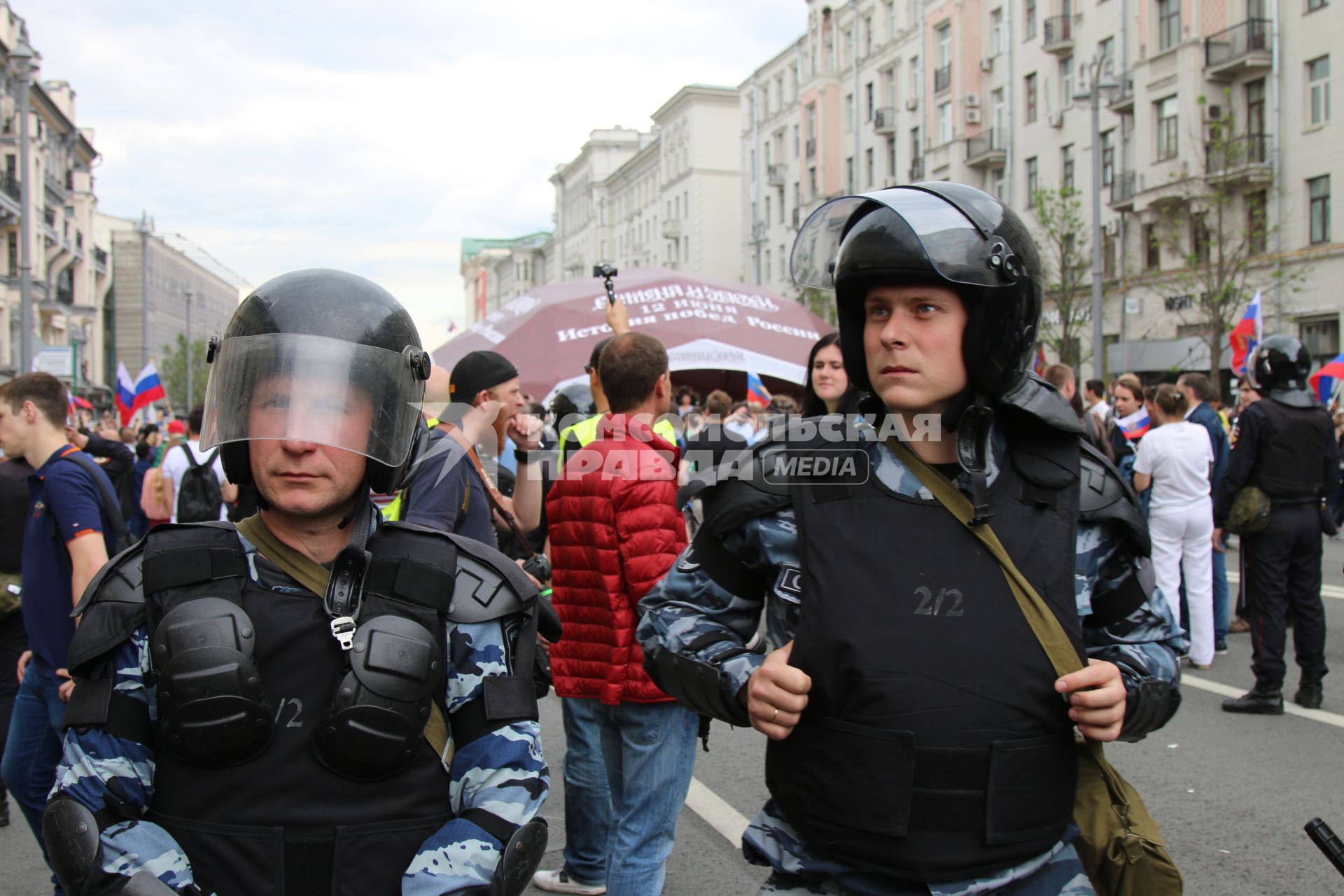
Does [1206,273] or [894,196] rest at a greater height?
[1206,273]

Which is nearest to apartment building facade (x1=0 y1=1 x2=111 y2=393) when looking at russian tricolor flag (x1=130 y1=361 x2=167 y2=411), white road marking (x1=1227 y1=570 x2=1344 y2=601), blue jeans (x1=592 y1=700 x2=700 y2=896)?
russian tricolor flag (x1=130 y1=361 x2=167 y2=411)

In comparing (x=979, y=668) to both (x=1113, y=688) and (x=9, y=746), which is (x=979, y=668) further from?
(x=9, y=746)

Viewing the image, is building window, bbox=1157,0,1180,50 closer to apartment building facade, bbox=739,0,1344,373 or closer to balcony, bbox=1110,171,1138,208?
apartment building facade, bbox=739,0,1344,373

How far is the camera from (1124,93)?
106 feet

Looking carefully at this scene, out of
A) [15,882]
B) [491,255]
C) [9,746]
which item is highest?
[491,255]

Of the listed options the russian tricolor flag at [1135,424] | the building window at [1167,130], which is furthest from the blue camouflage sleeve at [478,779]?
the building window at [1167,130]

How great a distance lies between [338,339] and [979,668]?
1235 millimetres

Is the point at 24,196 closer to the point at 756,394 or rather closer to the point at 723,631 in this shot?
the point at 756,394

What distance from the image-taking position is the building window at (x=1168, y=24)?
30.9 m

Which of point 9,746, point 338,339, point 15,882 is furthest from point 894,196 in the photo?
point 15,882

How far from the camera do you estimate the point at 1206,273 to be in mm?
26125

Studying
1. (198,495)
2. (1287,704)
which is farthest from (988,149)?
(198,495)

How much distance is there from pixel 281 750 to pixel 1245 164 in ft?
98.9

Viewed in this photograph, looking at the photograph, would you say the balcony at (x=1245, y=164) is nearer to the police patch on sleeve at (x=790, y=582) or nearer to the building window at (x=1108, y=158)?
the building window at (x=1108, y=158)
